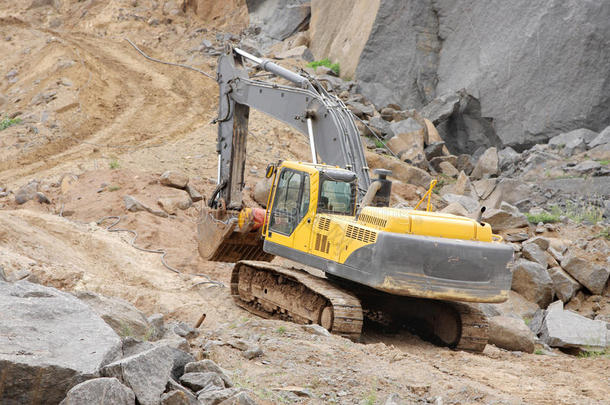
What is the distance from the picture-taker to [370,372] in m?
6.57

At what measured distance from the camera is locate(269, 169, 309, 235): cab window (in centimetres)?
934

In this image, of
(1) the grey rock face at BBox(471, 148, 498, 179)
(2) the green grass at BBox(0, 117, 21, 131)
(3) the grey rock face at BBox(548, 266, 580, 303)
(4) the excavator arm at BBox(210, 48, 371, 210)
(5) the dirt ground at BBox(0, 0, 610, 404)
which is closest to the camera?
(5) the dirt ground at BBox(0, 0, 610, 404)

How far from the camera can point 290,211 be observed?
9.59 meters

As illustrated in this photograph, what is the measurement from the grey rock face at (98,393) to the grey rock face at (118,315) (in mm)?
1825

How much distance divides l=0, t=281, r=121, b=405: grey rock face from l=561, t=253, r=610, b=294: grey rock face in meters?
10.9

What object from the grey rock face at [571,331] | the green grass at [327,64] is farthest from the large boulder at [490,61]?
the grey rock face at [571,331]

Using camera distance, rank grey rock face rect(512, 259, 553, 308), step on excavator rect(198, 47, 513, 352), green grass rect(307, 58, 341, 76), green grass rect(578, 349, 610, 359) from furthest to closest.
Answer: green grass rect(307, 58, 341, 76) → grey rock face rect(512, 259, 553, 308) → green grass rect(578, 349, 610, 359) → step on excavator rect(198, 47, 513, 352)

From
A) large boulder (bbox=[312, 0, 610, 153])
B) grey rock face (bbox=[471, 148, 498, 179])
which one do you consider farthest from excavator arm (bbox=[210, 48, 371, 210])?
large boulder (bbox=[312, 0, 610, 153])

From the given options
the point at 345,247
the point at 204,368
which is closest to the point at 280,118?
the point at 345,247

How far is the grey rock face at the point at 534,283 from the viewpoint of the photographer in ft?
42.9

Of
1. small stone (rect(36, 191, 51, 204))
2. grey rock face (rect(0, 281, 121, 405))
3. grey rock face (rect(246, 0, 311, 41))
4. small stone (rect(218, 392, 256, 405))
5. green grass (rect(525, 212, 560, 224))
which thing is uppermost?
grey rock face (rect(246, 0, 311, 41))

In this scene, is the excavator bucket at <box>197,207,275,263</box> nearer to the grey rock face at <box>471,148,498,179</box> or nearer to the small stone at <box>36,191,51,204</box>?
the small stone at <box>36,191,51,204</box>

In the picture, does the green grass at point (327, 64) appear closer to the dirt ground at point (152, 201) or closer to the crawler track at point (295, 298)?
the dirt ground at point (152, 201)

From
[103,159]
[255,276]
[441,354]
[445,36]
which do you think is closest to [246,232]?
[255,276]
